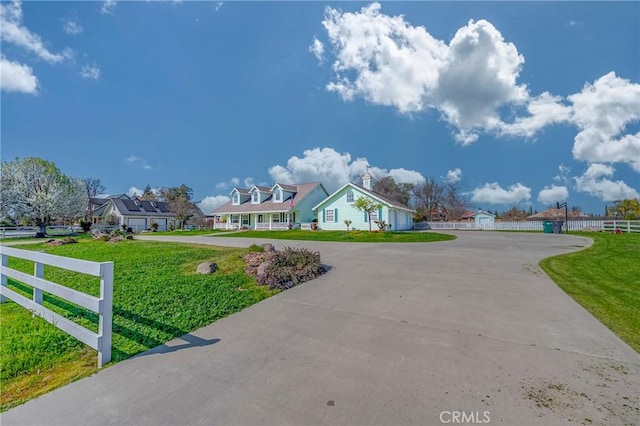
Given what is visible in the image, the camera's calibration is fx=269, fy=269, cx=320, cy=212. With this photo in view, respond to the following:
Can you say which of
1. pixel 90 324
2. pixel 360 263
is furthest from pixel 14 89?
pixel 360 263

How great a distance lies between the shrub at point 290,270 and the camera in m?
6.47

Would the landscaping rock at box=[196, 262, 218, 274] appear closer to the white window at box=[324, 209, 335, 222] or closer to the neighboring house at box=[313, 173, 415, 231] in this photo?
the neighboring house at box=[313, 173, 415, 231]

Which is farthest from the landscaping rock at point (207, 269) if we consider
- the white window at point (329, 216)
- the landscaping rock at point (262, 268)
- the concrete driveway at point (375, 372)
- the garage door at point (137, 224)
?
the garage door at point (137, 224)

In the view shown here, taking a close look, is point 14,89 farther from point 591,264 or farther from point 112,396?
point 591,264

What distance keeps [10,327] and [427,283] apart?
7.81m

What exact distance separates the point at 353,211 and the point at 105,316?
25559mm

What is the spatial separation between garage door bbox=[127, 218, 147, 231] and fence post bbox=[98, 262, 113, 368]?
47.3 meters

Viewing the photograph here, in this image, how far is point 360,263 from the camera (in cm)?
909

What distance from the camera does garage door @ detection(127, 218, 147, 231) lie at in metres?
42.9

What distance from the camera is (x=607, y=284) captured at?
21.3 feet

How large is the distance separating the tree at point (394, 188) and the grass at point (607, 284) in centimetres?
3643

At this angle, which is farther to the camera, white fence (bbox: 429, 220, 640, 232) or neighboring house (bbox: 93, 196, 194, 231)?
neighboring house (bbox: 93, 196, 194, 231)

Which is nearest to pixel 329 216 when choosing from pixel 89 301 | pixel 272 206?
pixel 272 206

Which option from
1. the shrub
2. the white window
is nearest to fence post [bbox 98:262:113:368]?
the shrub
